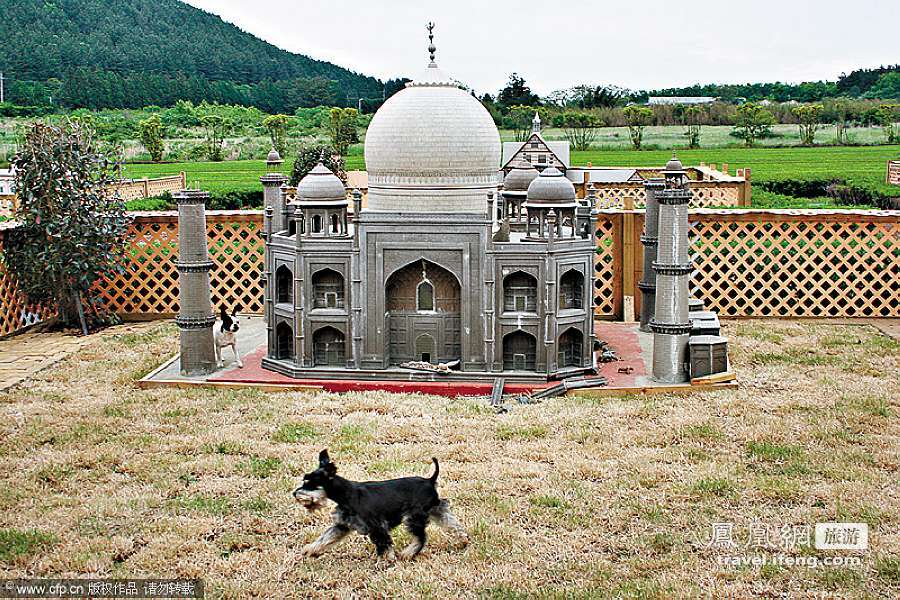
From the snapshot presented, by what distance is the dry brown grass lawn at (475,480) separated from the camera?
7344 mm

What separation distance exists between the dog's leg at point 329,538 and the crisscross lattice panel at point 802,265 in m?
10.8

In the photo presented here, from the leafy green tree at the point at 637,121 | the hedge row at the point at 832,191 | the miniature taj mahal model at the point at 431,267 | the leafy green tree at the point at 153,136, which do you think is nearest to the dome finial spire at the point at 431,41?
the miniature taj mahal model at the point at 431,267

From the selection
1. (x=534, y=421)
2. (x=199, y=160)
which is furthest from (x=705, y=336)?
(x=199, y=160)

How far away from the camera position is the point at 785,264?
16891mm

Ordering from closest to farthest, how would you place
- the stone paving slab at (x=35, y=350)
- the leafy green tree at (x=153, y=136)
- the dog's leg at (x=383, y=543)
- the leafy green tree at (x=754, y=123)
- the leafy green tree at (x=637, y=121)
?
the dog's leg at (x=383, y=543), the stone paving slab at (x=35, y=350), the leafy green tree at (x=153, y=136), the leafy green tree at (x=754, y=123), the leafy green tree at (x=637, y=121)

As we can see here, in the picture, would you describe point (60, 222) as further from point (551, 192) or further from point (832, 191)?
point (832, 191)

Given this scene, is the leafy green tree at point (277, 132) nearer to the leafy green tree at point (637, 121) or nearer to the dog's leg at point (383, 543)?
the leafy green tree at point (637, 121)

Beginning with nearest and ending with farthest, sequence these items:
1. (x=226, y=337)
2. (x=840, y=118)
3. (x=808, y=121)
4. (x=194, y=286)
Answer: (x=194, y=286) < (x=226, y=337) < (x=808, y=121) < (x=840, y=118)

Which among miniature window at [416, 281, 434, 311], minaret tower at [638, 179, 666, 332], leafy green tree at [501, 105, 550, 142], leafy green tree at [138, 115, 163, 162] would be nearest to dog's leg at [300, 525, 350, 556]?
miniature window at [416, 281, 434, 311]

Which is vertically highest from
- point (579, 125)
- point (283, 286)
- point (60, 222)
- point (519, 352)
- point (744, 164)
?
point (579, 125)

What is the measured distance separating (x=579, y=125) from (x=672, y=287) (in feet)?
182

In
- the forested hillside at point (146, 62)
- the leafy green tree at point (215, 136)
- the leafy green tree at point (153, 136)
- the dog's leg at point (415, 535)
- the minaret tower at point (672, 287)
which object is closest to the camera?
the dog's leg at point (415, 535)

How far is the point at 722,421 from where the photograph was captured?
1103cm

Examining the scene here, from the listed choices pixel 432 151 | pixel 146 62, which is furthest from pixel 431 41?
pixel 146 62
